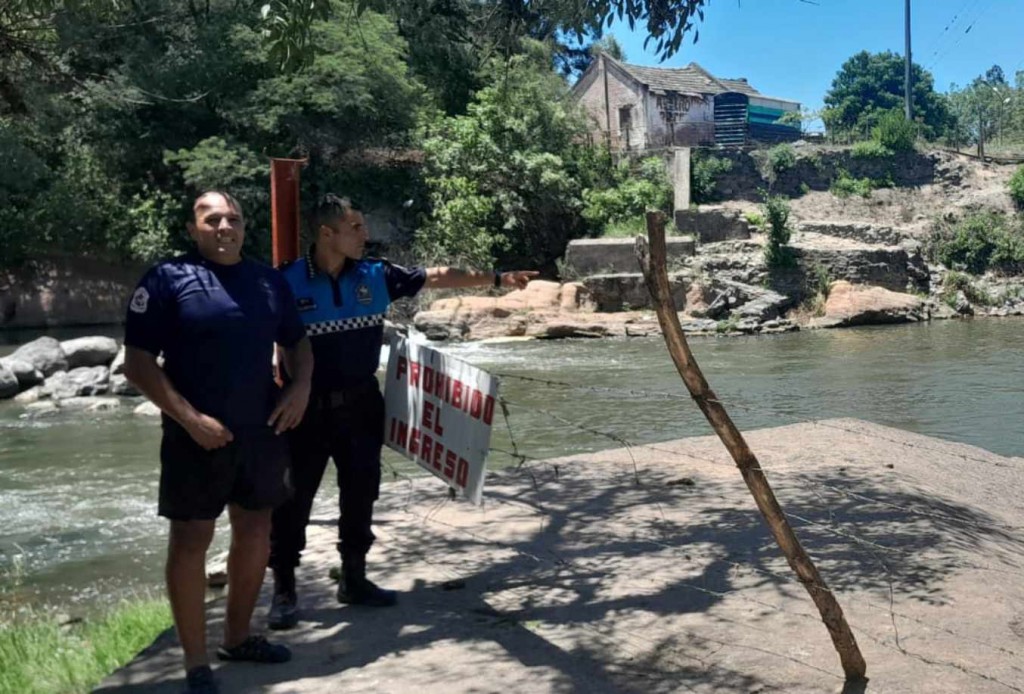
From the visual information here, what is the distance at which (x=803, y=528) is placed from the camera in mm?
5707

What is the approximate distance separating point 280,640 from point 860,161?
3477 centimetres

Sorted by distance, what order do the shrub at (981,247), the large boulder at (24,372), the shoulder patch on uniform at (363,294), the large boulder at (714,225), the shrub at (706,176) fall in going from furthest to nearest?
the shrub at (706,176), the large boulder at (714,225), the shrub at (981,247), the large boulder at (24,372), the shoulder patch on uniform at (363,294)

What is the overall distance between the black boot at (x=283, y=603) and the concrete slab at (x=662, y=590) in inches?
2.4

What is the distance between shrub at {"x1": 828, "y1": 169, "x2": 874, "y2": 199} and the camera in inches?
1382

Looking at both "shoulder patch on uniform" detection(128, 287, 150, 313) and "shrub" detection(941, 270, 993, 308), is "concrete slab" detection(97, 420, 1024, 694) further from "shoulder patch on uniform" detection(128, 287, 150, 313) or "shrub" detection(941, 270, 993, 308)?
"shrub" detection(941, 270, 993, 308)

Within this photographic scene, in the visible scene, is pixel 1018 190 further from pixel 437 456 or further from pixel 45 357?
pixel 437 456

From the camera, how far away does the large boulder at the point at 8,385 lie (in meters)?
16.5

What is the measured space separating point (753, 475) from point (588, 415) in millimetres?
10092

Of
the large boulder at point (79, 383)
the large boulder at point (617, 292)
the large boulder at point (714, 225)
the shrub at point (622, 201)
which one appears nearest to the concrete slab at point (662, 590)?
the large boulder at point (79, 383)

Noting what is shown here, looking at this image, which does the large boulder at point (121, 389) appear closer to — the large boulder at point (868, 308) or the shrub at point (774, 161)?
the large boulder at point (868, 308)

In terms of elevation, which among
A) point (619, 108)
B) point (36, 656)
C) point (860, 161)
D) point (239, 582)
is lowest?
point (36, 656)

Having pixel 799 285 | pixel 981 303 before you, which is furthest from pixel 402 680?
pixel 981 303

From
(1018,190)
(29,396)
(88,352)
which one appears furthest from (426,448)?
(1018,190)

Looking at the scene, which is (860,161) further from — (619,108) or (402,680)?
(402,680)
